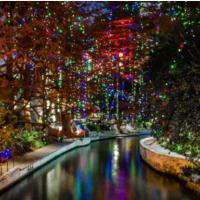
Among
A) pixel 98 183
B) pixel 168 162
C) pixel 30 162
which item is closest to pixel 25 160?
pixel 30 162

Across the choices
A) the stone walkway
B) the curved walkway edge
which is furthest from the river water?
the stone walkway

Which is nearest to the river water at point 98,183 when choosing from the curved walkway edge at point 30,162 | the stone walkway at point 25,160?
the curved walkway edge at point 30,162

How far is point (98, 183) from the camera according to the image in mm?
15531

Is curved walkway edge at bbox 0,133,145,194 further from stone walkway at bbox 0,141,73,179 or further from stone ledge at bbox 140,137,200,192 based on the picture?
stone ledge at bbox 140,137,200,192

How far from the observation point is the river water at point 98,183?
13.3 m

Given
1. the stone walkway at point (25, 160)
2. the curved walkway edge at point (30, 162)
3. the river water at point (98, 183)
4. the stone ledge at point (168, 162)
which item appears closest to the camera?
the river water at point (98, 183)

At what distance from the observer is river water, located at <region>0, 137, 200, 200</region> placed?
13.3 m

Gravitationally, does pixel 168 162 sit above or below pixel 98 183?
above

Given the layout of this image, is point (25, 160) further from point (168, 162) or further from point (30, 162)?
point (168, 162)

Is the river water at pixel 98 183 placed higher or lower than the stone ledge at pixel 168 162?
lower

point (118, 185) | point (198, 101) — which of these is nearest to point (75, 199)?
point (118, 185)

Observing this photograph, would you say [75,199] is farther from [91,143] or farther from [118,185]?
[91,143]

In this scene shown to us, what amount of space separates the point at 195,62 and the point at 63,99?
2.58 metres

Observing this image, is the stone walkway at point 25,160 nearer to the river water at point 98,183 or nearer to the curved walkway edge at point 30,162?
the curved walkway edge at point 30,162
